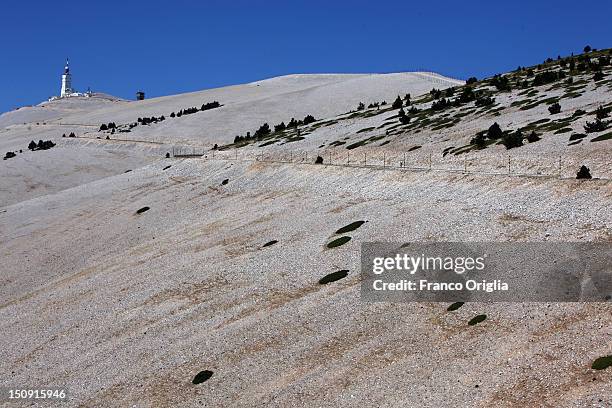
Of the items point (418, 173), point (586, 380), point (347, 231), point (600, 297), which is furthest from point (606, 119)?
point (586, 380)

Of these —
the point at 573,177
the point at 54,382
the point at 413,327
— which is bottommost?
the point at 54,382

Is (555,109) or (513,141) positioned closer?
(513,141)

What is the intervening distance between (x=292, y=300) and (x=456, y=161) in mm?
25531

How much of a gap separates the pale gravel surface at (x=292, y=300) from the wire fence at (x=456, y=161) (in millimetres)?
496

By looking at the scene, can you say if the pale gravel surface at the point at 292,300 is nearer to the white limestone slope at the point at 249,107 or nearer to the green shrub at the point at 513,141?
the green shrub at the point at 513,141

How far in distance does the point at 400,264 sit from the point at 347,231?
310 inches

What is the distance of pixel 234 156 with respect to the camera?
85.2 m

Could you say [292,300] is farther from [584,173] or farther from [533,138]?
[533,138]

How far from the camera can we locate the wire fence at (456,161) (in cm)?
4144

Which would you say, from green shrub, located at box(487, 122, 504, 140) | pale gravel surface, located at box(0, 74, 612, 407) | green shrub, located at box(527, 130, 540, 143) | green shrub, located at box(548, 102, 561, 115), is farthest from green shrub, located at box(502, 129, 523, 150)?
green shrub, located at box(548, 102, 561, 115)

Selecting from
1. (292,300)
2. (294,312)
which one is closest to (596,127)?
(292,300)

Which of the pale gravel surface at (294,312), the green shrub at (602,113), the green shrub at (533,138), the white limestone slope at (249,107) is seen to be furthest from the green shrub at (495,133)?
the white limestone slope at (249,107)

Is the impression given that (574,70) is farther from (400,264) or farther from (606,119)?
(400,264)

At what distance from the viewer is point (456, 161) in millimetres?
52938
